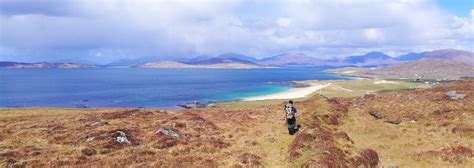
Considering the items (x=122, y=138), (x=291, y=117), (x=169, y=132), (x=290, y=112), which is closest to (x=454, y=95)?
(x=291, y=117)

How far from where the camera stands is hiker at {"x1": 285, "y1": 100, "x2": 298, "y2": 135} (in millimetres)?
33844

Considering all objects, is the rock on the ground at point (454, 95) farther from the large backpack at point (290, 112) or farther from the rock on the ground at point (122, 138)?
the rock on the ground at point (122, 138)

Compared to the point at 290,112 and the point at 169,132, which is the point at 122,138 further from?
the point at 290,112

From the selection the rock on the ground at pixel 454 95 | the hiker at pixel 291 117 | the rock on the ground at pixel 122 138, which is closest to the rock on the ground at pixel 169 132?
the rock on the ground at pixel 122 138

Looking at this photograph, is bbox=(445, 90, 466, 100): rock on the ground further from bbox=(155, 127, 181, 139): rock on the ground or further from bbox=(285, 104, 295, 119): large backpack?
bbox=(155, 127, 181, 139): rock on the ground

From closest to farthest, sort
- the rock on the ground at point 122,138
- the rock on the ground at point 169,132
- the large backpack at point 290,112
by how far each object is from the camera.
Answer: the rock on the ground at point 122,138 < the large backpack at point 290,112 < the rock on the ground at point 169,132

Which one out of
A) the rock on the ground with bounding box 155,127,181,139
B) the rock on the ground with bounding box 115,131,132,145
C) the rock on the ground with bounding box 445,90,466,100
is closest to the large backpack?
the rock on the ground with bounding box 155,127,181,139

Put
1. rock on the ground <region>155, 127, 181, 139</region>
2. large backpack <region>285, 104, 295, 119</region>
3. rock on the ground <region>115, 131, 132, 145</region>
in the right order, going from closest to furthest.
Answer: rock on the ground <region>115, 131, 132, 145</region>
large backpack <region>285, 104, 295, 119</region>
rock on the ground <region>155, 127, 181, 139</region>

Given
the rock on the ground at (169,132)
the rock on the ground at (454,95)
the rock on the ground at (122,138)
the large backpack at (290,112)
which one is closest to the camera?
the rock on the ground at (122,138)

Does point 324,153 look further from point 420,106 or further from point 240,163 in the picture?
point 420,106

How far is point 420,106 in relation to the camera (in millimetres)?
53625

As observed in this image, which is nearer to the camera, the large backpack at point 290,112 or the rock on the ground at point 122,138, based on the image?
the rock on the ground at point 122,138

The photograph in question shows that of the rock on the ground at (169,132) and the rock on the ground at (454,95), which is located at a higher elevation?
the rock on the ground at (454,95)

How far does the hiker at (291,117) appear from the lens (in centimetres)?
3384
